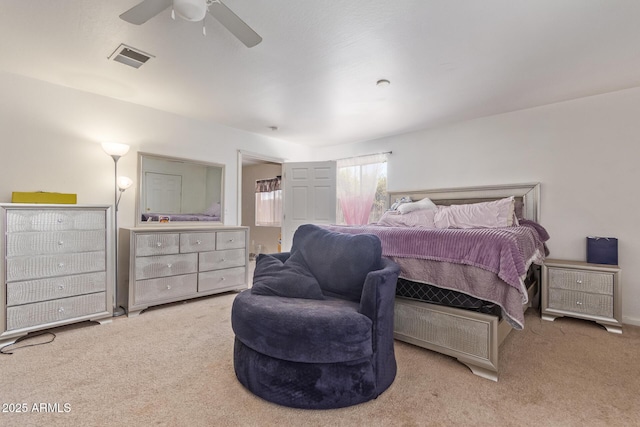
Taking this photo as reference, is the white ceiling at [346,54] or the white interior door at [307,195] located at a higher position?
the white ceiling at [346,54]

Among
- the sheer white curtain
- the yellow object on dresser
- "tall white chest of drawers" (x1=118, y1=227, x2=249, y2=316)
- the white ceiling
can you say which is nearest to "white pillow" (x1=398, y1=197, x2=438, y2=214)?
the sheer white curtain

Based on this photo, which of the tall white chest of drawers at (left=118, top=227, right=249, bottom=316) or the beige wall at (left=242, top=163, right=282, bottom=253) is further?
the beige wall at (left=242, top=163, right=282, bottom=253)

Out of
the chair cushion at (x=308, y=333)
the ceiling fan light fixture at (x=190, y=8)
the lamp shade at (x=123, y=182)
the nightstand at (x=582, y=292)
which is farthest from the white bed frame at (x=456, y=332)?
the lamp shade at (x=123, y=182)

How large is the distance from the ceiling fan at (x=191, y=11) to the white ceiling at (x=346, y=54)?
0.24 meters

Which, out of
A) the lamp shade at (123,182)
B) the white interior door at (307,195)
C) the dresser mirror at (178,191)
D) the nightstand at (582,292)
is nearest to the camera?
the nightstand at (582,292)

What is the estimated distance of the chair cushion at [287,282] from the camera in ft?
6.32

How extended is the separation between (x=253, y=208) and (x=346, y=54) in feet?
17.5

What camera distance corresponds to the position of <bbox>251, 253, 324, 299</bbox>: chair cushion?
193cm

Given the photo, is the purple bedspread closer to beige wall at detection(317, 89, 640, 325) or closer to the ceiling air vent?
beige wall at detection(317, 89, 640, 325)

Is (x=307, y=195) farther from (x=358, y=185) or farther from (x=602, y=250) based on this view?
(x=602, y=250)

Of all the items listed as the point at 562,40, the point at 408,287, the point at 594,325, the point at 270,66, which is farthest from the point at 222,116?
the point at 594,325

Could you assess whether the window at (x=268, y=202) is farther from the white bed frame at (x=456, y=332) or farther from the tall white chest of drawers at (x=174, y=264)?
the white bed frame at (x=456, y=332)

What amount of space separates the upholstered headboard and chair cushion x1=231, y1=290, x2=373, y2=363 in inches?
108

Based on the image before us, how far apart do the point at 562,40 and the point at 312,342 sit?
105 inches
